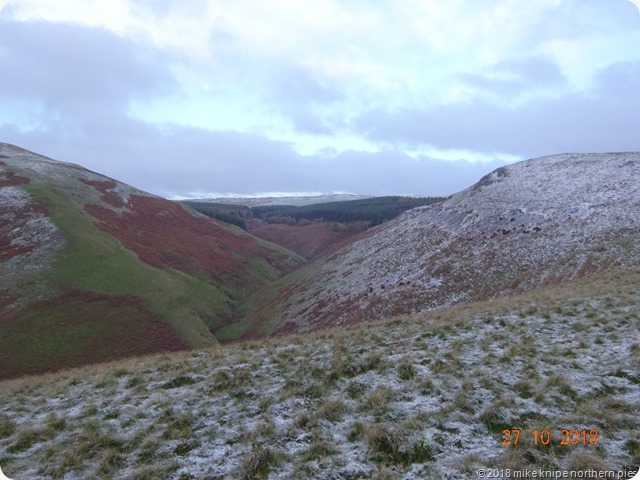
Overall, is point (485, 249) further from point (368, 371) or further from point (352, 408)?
point (352, 408)

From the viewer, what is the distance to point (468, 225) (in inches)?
2041

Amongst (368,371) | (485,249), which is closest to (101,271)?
(368,371)

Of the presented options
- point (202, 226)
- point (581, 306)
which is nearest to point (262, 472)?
point (581, 306)

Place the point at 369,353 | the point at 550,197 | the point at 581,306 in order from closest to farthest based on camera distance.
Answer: the point at 369,353 → the point at 581,306 → the point at 550,197

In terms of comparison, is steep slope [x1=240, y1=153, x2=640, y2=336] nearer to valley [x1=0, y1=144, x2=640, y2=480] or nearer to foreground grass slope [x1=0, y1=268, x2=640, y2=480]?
valley [x1=0, y1=144, x2=640, y2=480]

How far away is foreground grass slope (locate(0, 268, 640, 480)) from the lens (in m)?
7.43

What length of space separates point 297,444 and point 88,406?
23.5ft

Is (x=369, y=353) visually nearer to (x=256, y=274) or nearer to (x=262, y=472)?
(x=262, y=472)

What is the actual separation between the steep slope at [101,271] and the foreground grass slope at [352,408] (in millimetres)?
25326

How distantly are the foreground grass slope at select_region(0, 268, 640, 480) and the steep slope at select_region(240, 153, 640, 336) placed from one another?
21.0 metres

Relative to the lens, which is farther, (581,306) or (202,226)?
(202,226)

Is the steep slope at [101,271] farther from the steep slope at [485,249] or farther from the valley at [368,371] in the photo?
the steep slope at [485,249]

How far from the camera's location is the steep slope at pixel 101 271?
37.3 meters

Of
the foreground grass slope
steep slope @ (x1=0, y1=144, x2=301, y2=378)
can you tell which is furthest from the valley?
steep slope @ (x1=0, y1=144, x2=301, y2=378)
